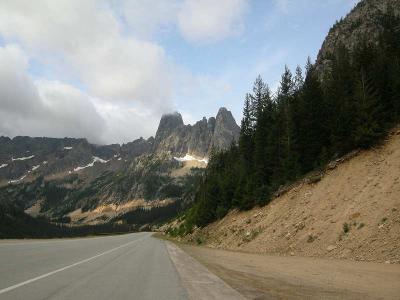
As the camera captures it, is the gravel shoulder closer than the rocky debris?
Yes

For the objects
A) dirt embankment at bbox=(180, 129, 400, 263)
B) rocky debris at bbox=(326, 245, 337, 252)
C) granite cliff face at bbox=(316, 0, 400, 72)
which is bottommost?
rocky debris at bbox=(326, 245, 337, 252)

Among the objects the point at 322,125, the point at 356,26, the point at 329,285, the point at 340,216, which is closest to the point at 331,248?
the point at 340,216

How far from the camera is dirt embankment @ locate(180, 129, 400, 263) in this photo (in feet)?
81.4

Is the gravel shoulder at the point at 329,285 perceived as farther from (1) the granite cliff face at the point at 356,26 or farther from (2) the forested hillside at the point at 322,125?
(1) the granite cliff face at the point at 356,26

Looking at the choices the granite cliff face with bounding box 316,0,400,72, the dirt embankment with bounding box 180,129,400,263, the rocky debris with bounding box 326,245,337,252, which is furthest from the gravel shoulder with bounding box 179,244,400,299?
the granite cliff face with bounding box 316,0,400,72

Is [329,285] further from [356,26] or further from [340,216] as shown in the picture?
[356,26]

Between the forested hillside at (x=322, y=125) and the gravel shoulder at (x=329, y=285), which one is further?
the forested hillside at (x=322, y=125)

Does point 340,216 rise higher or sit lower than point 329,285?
higher

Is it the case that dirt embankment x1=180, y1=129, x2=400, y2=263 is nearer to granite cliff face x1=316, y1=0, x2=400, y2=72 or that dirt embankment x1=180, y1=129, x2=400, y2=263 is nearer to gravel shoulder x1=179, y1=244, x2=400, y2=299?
gravel shoulder x1=179, y1=244, x2=400, y2=299

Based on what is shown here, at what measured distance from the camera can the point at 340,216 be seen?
101 feet

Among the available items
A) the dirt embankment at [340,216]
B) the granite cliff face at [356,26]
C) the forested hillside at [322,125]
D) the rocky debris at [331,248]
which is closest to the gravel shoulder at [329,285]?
the dirt embankment at [340,216]

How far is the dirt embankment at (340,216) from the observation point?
81.4 feet

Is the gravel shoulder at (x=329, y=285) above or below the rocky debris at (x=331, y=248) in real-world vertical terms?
below

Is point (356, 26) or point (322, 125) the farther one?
point (356, 26)
